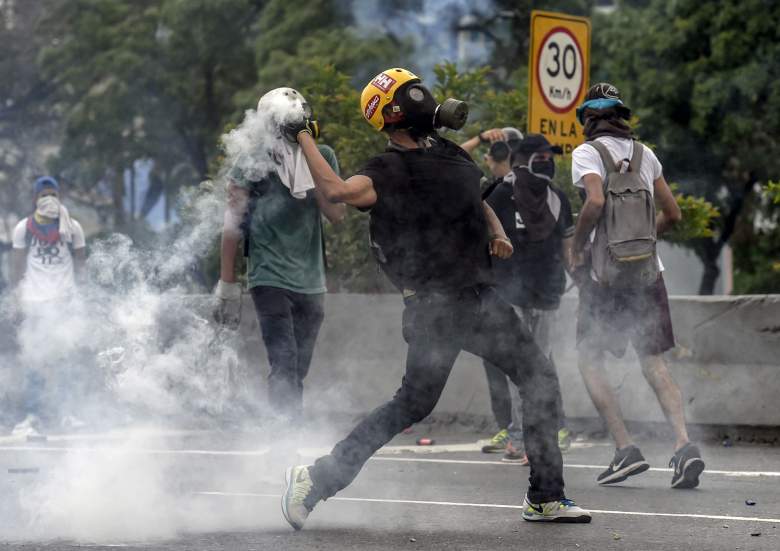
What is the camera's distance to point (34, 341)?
8.02m

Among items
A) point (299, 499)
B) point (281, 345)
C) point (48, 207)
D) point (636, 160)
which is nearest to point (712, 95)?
point (48, 207)

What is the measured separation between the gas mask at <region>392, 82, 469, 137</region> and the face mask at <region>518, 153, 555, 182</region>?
8.31ft

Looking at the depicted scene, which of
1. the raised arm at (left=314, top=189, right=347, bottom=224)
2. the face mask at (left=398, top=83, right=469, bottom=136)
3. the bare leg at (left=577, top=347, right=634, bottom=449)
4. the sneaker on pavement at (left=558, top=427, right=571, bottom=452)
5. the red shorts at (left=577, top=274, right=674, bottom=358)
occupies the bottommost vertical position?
the sneaker on pavement at (left=558, top=427, right=571, bottom=452)

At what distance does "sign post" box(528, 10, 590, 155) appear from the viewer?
990cm

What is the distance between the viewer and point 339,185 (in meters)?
5.34

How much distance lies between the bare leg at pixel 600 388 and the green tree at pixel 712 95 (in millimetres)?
16727

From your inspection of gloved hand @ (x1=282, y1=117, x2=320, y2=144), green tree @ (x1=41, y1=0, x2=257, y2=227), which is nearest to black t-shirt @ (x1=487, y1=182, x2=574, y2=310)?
gloved hand @ (x1=282, y1=117, x2=320, y2=144)

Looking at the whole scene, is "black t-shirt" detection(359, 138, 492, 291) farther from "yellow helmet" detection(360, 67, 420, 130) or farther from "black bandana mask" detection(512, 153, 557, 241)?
"black bandana mask" detection(512, 153, 557, 241)

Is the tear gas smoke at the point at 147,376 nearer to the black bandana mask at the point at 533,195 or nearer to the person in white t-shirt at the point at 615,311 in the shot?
the person in white t-shirt at the point at 615,311

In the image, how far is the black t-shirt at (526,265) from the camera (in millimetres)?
7984

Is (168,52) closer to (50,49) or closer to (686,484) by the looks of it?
(50,49)

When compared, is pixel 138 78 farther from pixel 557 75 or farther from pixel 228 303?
pixel 228 303

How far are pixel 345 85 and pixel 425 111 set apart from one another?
21.5 feet

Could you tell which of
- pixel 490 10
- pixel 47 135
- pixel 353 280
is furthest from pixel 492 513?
pixel 47 135
